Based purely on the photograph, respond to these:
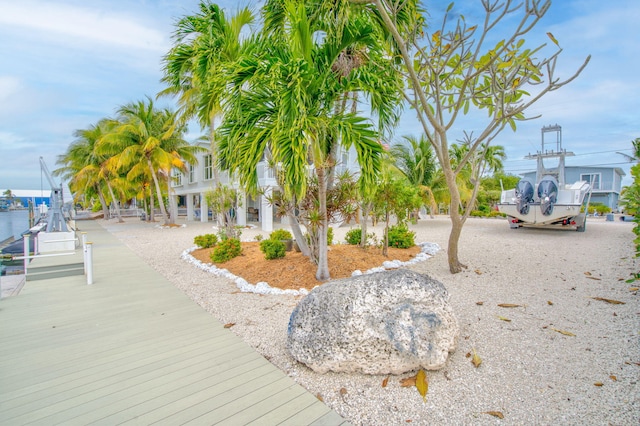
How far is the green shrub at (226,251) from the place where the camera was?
25.5ft

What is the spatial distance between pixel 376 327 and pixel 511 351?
5.15 feet

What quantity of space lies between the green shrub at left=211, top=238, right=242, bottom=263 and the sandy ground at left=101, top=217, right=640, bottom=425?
101cm

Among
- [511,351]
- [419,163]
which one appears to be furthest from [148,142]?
[511,351]

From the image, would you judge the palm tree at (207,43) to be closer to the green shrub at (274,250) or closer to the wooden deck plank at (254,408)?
the green shrub at (274,250)

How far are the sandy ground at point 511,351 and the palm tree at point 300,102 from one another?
227cm

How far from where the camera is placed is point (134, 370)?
9.84ft

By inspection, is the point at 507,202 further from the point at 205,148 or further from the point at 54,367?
the point at 205,148

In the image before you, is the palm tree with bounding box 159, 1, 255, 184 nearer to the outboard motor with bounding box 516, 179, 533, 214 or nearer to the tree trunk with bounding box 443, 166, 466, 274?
the tree trunk with bounding box 443, 166, 466, 274

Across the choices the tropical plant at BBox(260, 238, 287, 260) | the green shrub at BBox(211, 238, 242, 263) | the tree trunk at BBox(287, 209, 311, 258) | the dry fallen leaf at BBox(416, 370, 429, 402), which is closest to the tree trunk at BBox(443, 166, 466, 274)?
the tree trunk at BBox(287, 209, 311, 258)

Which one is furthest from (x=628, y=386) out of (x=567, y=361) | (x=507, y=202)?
(x=507, y=202)

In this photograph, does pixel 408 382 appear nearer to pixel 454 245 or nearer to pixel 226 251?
pixel 454 245

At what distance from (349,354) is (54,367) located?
3043 millimetres

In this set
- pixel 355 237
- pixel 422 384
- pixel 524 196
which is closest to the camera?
pixel 422 384

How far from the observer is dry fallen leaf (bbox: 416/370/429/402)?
257 centimetres
